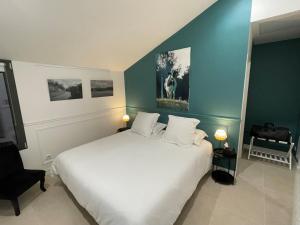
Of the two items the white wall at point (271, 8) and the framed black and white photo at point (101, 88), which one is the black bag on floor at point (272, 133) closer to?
the white wall at point (271, 8)

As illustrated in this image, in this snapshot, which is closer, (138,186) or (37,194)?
(138,186)

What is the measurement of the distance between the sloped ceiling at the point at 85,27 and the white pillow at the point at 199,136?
6.03 ft

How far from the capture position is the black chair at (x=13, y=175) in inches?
71.7

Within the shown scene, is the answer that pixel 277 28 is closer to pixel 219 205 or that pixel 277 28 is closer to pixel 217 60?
pixel 217 60

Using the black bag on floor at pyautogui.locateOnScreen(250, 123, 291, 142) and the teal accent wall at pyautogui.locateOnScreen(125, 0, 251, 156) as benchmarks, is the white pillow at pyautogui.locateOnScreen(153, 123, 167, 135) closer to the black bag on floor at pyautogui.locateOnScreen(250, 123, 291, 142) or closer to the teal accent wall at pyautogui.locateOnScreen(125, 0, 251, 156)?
the teal accent wall at pyautogui.locateOnScreen(125, 0, 251, 156)

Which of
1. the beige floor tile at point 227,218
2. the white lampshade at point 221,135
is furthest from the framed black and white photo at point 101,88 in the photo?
the beige floor tile at point 227,218

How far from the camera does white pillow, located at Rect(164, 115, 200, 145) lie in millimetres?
2402

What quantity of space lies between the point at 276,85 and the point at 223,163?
200 centimetres

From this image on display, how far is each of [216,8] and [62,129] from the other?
3.32 meters

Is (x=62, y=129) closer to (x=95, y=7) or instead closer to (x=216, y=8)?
(x=95, y=7)

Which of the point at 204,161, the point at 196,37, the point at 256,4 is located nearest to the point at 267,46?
the point at 256,4

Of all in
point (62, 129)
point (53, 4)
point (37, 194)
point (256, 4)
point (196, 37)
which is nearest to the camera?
point (53, 4)

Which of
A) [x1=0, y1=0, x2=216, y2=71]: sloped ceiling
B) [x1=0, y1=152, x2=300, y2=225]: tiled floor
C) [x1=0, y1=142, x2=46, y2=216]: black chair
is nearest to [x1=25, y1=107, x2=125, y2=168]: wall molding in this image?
[x1=0, y1=142, x2=46, y2=216]: black chair

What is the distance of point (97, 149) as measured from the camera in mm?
2266
